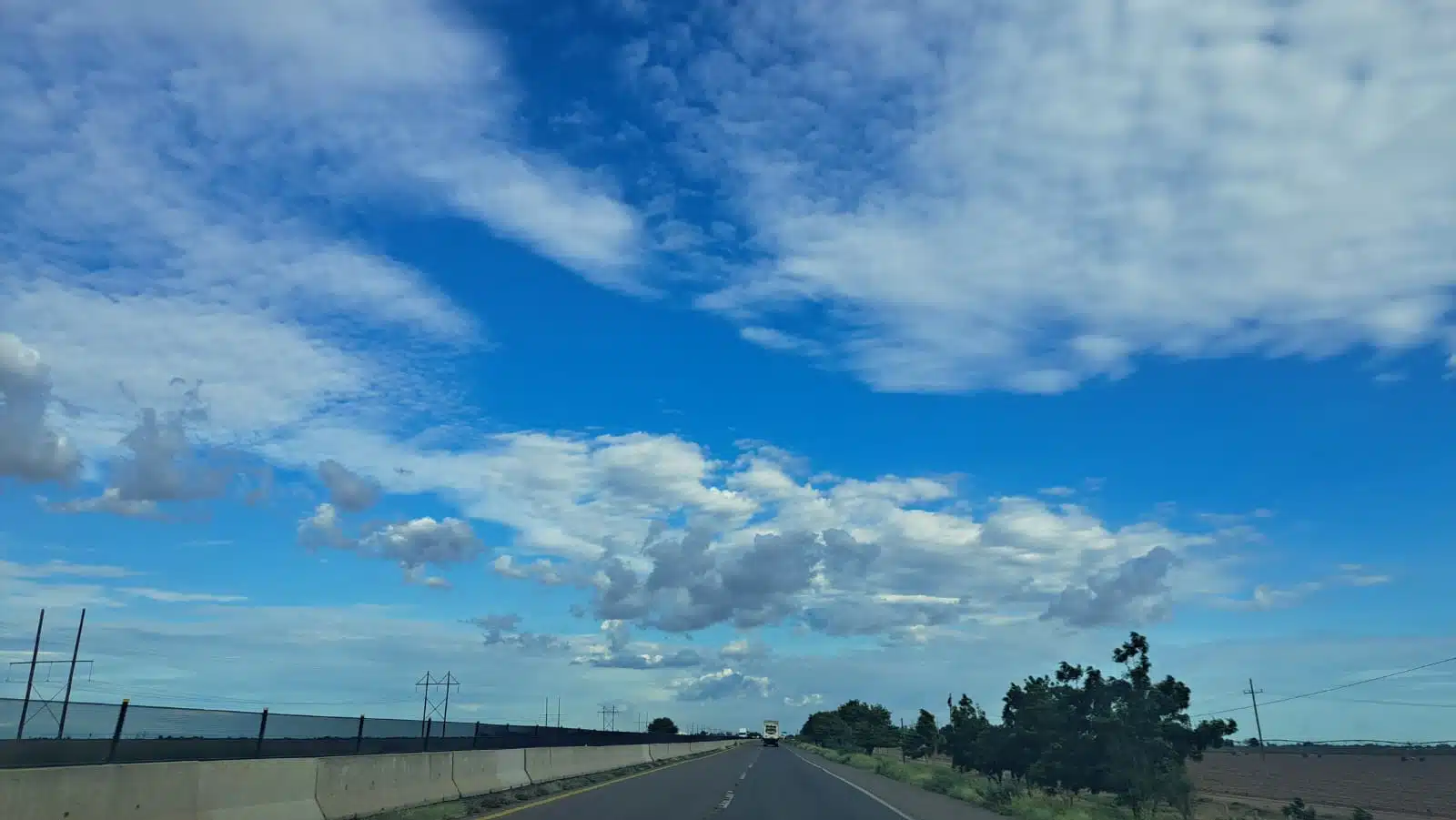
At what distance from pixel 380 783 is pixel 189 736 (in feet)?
13.9

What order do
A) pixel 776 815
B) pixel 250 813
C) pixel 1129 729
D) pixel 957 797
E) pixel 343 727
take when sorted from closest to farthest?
pixel 250 813 < pixel 776 815 < pixel 343 727 < pixel 957 797 < pixel 1129 729

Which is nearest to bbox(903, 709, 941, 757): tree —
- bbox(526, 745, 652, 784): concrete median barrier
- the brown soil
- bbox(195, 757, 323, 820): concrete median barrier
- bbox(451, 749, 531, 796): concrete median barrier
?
the brown soil

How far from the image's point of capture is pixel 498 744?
31.0 meters

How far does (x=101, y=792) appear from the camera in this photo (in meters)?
10.8

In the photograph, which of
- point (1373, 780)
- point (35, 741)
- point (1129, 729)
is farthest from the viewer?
point (1373, 780)

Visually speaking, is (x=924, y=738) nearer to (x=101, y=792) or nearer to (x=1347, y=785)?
(x=1347, y=785)

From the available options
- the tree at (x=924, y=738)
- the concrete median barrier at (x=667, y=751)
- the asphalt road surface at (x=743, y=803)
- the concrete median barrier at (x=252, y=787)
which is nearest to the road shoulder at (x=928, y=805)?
the asphalt road surface at (x=743, y=803)

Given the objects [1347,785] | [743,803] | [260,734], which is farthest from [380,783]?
[1347,785]

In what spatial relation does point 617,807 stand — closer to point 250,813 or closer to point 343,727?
point 343,727

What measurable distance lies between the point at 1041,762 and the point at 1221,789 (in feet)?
168

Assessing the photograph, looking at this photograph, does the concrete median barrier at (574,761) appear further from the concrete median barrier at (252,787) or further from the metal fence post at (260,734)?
the metal fence post at (260,734)

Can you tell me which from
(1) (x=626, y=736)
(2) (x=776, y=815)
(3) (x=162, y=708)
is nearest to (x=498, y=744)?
(2) (x=776, y=815)

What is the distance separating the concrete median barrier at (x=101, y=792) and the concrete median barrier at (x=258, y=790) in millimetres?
354

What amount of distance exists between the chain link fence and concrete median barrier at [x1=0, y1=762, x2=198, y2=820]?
1949mm
